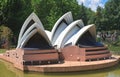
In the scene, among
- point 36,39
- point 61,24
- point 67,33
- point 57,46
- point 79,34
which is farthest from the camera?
point 61,24

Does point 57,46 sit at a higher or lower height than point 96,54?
higher

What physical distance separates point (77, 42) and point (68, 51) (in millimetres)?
1455

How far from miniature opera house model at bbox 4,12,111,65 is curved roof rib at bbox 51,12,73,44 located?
0.13 meters

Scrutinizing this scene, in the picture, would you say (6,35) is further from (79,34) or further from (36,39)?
(79,34)

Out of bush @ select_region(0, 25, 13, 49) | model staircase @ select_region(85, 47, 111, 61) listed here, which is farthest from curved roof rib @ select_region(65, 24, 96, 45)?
bush @ select_region(0, 25, 13, 49)

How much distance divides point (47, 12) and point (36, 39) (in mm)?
32705

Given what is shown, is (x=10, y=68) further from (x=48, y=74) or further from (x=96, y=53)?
(x=96, y=53)

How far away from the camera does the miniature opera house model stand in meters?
29.7

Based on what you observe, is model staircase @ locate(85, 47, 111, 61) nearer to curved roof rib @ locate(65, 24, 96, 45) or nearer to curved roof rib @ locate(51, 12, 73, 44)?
curved roof rib @ locate(65, 24, 96, 45)

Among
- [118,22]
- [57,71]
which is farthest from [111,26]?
[57,71]

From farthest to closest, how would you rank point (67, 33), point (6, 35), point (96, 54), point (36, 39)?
point (6, 35) < point (67, 33) < point (96, 54) < point (36, 39)

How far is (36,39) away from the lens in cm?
3194

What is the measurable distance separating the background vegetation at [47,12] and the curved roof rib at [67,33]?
19.7m

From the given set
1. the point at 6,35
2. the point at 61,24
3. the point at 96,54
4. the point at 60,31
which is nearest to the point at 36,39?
the point at 60,31
